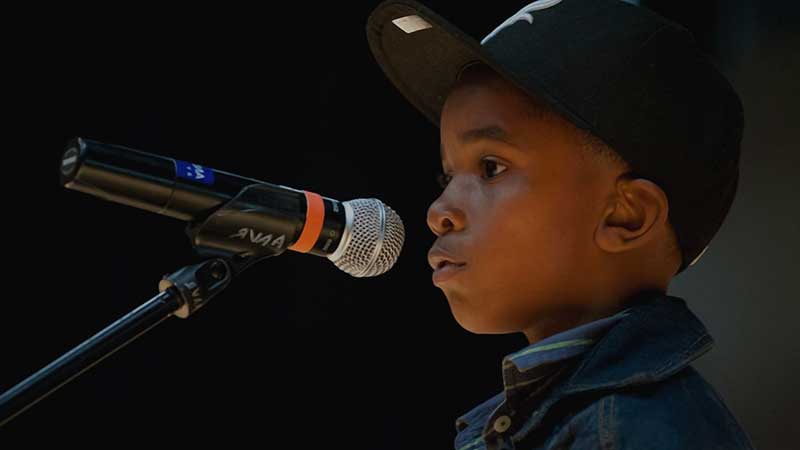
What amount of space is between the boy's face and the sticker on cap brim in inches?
7.3

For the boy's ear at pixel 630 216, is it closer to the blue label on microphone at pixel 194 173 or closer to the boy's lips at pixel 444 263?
the boy's lips at pixel 444 263

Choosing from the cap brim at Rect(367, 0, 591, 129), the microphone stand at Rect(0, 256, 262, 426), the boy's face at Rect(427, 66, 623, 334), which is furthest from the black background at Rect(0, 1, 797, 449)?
the boy's face at Rect(427, 66, 623, 334)

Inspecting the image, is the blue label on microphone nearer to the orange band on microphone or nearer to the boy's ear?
the orange band on microphone

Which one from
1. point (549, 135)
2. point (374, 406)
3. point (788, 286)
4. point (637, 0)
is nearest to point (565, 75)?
point (549, 135)

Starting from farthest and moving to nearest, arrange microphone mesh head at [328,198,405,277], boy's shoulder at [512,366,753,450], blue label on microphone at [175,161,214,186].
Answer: microphone mesh head at [328,198,405,277]
blue label on microphone at [175,161,214,186]
boy's shoulder at [512,366,753,450]

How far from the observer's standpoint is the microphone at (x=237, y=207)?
37.5 inches

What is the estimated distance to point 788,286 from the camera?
147cm

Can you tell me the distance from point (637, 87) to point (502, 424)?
0.43 metres

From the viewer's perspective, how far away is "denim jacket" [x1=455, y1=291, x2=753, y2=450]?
→ 0.88 meters

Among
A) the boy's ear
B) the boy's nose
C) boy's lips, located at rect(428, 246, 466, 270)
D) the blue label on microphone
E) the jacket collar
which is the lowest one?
the jacket collar

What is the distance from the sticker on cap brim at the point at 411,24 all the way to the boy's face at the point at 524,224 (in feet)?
0.61

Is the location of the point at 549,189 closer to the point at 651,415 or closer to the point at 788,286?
the point at 651,415

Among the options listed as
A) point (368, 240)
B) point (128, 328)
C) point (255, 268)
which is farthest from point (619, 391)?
point (255, 268)

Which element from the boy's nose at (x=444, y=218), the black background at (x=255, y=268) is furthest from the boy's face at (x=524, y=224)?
the black background at (x=255, y=268)
